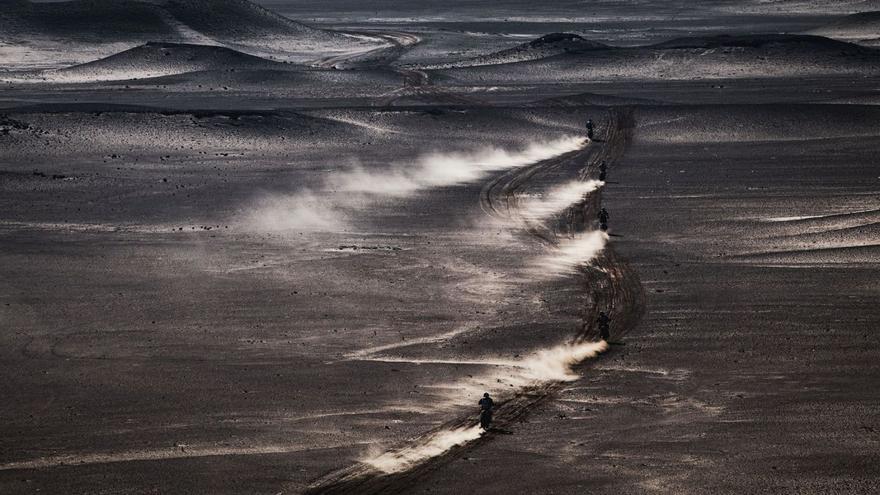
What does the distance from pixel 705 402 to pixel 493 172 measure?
19159 millimetres

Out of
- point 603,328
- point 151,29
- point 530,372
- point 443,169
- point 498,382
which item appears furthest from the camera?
point 151,29

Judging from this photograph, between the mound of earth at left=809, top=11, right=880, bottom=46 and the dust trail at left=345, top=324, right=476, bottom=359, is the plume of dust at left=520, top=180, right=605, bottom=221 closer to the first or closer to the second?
the dust trail at left=345, top=324, right=476, bottom=359

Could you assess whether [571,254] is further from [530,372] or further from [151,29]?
[151,29]

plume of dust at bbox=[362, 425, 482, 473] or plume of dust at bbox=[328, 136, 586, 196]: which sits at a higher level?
plume of dust at bbox=[328, 136, 586, 196]

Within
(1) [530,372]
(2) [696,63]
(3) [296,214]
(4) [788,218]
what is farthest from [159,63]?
(1) [530,372]

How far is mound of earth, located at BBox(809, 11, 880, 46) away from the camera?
7194 centimetres

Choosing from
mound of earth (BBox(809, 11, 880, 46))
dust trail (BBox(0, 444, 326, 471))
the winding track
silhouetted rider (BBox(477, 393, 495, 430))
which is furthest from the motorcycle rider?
mound of earth (BBox(809, 11, 880, 46))

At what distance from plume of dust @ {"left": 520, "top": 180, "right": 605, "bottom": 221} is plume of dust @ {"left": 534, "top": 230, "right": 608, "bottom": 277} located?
7.71ft

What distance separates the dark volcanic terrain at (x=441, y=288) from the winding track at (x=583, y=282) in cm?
8

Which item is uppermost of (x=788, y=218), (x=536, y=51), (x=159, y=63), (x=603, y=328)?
(x=536, y=51)

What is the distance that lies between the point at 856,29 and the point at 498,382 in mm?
60907

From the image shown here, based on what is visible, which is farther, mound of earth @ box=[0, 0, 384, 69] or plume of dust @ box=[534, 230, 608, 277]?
mound of earth @ box=[0, 0, 384, 69]

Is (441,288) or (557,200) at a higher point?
(557,200)

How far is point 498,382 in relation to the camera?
1978cm
